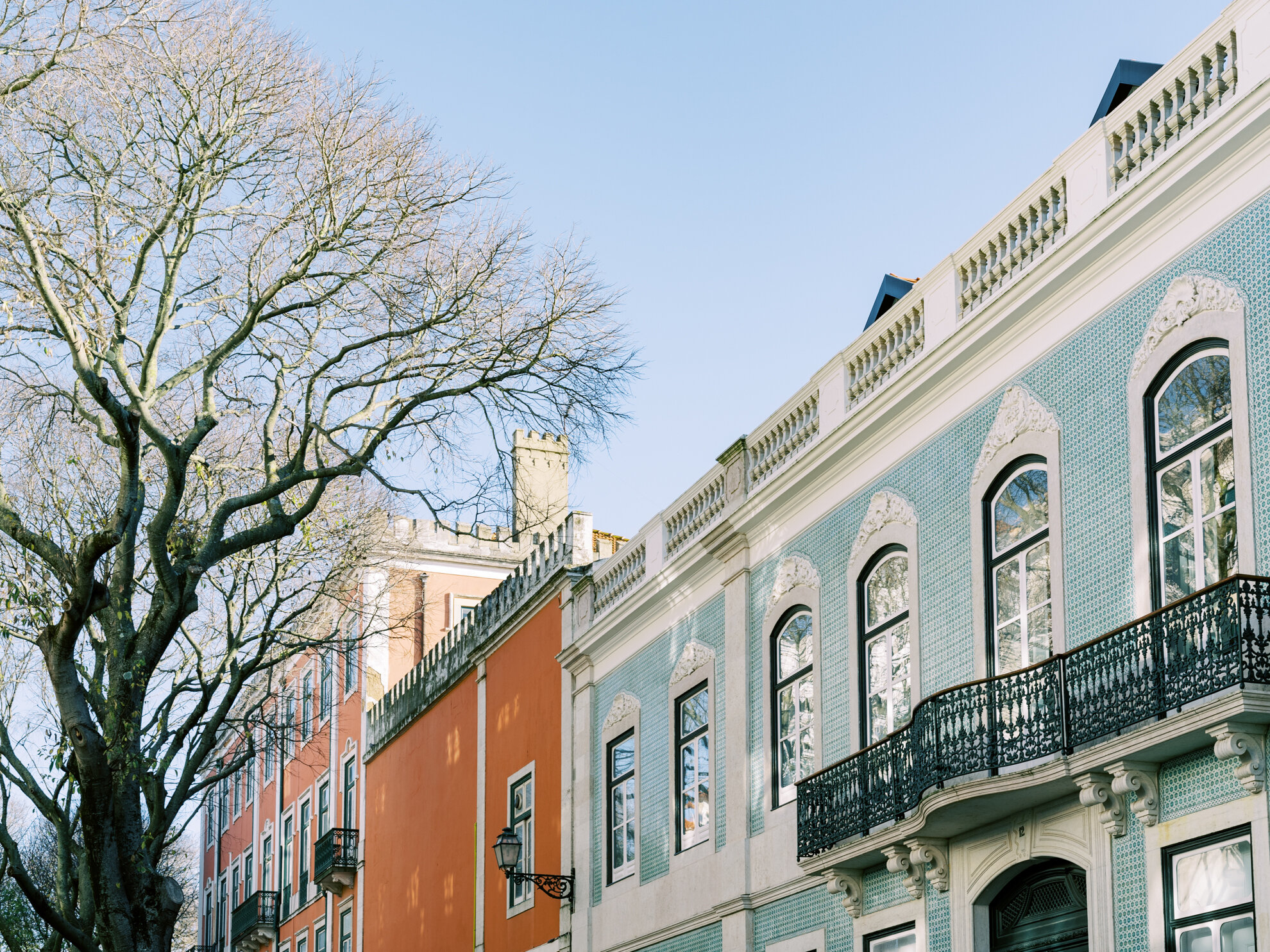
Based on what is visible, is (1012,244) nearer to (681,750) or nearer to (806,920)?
(806,920)

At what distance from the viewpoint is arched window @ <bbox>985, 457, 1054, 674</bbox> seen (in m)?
11.8

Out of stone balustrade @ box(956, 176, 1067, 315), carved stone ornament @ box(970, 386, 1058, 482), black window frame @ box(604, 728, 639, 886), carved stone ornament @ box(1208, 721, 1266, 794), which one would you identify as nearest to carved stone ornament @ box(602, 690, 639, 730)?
black window frame @ box(604, 728, 639, 886)

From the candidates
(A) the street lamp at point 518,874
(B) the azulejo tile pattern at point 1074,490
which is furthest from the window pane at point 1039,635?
(A) the street lamp at point 518,874

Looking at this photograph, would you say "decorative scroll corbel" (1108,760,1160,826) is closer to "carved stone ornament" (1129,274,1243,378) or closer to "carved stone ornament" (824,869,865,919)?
"carved stone ornament" (1129,274,1243,378)

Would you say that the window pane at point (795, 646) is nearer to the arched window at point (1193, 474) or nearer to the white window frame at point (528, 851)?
the arched window at point (1193, 474)

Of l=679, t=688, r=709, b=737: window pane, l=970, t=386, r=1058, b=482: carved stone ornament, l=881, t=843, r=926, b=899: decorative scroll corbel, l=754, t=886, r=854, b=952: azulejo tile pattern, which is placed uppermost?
l=970, t=386, r=1058, b=482: carved stone ornament

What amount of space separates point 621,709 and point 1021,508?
307 inches

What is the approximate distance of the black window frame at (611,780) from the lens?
18625mm

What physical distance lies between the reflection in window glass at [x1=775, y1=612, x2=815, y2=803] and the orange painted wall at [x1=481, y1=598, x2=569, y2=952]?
5619 millimetres

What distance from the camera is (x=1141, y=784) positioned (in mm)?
10008

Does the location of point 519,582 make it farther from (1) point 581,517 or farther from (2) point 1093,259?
(2) point 1093,259

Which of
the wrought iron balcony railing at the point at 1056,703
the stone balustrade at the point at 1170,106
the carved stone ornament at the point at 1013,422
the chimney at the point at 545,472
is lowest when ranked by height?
the wrought iron balcony railing at the point at 1056,703

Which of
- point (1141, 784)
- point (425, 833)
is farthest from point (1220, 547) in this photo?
point (425, 833)

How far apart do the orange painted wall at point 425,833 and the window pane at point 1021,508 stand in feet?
41.9
